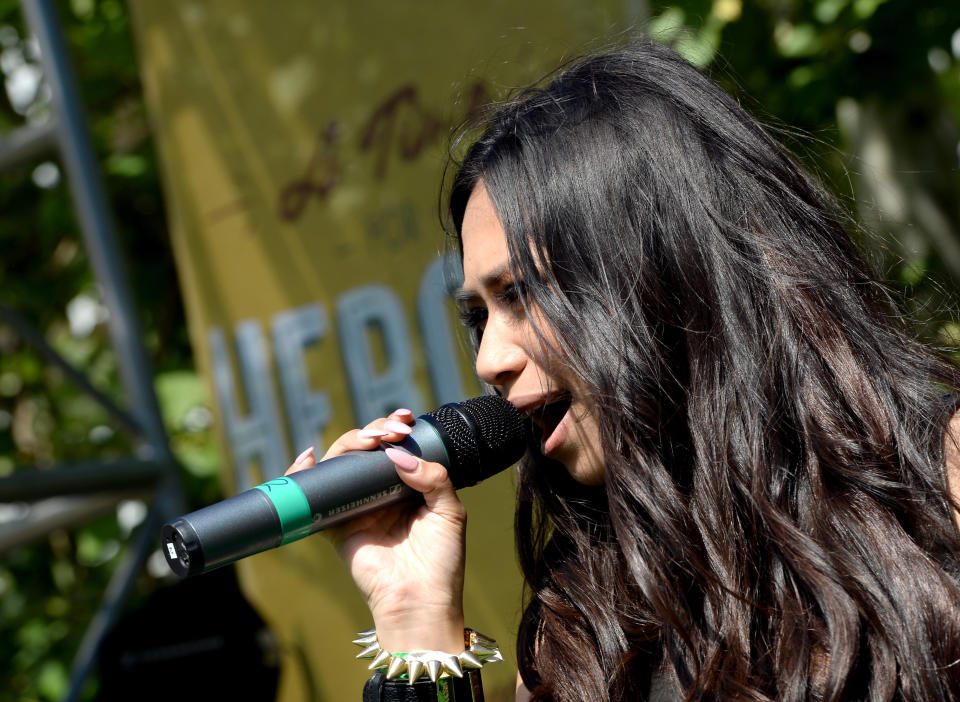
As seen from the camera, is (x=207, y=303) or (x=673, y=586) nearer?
(x=673, y=586)

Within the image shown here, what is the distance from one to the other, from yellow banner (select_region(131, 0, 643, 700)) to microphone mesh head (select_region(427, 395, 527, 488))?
124 cm

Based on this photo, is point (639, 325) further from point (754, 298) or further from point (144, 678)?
point (144, 678)

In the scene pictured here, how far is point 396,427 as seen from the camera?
1.46 m

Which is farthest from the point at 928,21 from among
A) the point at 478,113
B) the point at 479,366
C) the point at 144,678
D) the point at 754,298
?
the point at 144,678

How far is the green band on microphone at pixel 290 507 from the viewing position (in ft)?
4.42

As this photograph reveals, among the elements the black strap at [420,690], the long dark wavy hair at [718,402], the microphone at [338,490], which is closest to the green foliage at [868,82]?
the long dark wavy hair at [718,402]

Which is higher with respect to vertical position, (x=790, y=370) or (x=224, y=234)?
(x=224, y=234)

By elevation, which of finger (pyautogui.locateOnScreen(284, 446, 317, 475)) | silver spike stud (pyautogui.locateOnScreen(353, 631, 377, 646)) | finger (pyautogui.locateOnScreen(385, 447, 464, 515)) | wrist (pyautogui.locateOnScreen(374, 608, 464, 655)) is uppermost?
finger (pyautogui.locateOnScreen(284, 446, 317, 475))

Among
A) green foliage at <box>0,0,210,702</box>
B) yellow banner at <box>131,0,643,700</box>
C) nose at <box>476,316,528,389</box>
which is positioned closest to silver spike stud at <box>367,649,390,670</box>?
nose at <box>476,316,528,389</box>

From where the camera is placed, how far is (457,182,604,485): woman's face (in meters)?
1.48

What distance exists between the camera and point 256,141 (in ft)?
10.8

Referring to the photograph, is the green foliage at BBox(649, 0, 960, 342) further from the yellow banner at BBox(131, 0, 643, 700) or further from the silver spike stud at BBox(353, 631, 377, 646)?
the silver spike stud at BBox(353, 631, 377, 646)

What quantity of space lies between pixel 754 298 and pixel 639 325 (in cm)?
18

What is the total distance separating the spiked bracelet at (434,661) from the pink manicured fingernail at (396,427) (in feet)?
1.05
